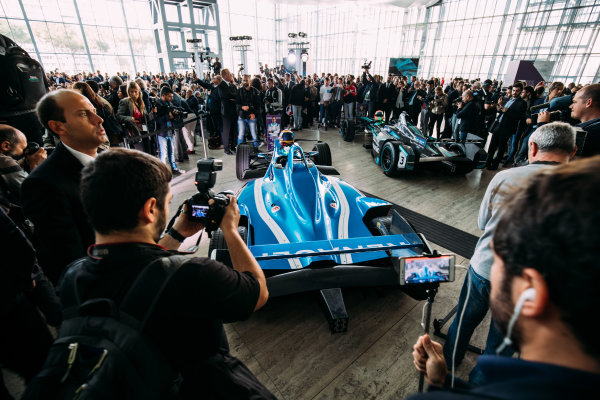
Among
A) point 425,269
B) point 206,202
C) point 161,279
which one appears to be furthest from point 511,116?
point 161,279

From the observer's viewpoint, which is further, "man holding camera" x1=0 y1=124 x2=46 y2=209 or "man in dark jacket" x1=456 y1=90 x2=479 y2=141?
"man in dark jacket" x1=456 y1=90 x2=479 y2=141

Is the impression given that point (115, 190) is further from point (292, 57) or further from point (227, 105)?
point (292, 57)

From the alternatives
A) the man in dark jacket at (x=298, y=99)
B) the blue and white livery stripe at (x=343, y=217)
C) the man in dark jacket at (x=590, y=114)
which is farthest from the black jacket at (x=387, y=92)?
the blue and white livery stripe at (x=343, y=217)

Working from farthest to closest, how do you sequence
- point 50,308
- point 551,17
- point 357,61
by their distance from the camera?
point 357,61
point 551,17
point 50,308

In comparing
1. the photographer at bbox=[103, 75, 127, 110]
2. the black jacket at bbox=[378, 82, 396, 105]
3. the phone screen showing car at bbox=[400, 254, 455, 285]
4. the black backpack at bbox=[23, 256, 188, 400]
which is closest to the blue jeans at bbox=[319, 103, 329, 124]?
the black jacket at bbox=[378, 82, 396, 105]

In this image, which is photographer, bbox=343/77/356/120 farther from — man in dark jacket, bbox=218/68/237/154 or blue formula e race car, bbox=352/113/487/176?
man in dark jacket, bbox=218/68/237/154

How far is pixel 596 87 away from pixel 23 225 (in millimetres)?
5383

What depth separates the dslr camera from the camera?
128cm

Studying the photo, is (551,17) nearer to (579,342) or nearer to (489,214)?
(489,214)

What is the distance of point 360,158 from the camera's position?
7.46m

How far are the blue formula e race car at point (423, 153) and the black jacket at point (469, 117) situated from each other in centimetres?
106

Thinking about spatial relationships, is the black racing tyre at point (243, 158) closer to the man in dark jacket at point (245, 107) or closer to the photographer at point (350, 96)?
the man in dark jacket at point (245, 107)

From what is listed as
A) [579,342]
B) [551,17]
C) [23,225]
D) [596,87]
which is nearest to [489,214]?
[579,342]

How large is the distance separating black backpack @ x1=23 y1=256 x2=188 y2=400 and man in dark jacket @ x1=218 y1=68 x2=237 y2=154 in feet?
24.1
